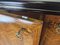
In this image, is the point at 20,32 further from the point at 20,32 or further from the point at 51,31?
the point at 51,31

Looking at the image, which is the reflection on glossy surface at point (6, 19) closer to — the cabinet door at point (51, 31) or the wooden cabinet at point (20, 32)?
the wooden cabinet at point (20, 32)

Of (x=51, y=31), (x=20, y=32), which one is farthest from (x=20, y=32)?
(x=51, y=31)

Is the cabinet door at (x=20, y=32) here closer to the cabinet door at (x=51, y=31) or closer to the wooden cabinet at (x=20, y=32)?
the wooden cabinet at (x=20, y=32)

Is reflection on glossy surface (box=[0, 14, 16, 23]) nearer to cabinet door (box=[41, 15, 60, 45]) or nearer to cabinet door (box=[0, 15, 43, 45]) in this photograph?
cabinet door (box=[0, 15, 43, 45])

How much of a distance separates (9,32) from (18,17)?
93 millimetres

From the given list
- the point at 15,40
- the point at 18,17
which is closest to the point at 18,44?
the point at 15,40

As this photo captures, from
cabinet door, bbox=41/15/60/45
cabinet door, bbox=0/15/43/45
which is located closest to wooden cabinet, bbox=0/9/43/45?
cabinet door, bbox=0/15/43/45

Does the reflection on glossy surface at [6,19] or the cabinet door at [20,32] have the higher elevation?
the reflection on glossy surface at [6,19]

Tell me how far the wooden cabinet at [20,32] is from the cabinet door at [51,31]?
101mm

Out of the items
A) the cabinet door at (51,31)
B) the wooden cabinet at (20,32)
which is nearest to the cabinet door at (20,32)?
the wooden cabinet at (20,32)

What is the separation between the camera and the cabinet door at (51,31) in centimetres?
55

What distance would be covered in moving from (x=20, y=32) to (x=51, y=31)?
156 mm

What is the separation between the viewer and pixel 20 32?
1.65ft

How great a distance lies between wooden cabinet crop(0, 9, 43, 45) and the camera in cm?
46
